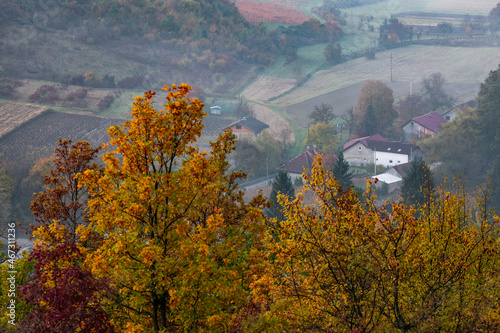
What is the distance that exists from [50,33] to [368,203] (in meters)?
130

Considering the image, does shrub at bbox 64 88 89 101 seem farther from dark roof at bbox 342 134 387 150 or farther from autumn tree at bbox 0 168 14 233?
dark roof at bbox 342 134 387 150

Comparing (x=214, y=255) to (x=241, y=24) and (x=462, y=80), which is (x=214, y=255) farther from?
(x=241, y=24)

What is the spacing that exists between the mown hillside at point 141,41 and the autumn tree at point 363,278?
10121 cm

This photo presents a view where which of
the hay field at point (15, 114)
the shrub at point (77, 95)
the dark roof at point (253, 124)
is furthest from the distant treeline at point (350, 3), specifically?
the hay field at point (15, 114)

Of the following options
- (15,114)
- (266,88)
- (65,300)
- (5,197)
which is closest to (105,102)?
(15,114)

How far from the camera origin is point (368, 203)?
34.2 feet

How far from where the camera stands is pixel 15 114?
282 feet

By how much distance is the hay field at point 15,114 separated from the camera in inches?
3211

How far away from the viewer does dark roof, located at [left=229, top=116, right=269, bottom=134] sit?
88.1 metres

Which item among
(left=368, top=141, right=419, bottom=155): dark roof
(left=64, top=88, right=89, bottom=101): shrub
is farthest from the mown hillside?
(left=368, top=141, right=419, bottom=155): dark roof

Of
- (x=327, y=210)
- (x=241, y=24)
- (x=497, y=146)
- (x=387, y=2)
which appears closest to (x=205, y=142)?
(x=497, y=146)

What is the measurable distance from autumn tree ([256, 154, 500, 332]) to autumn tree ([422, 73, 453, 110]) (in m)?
97.8

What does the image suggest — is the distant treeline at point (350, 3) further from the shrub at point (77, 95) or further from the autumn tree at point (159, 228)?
the autumn tree at point (159, 228)

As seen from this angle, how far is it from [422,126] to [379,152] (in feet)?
52.0
